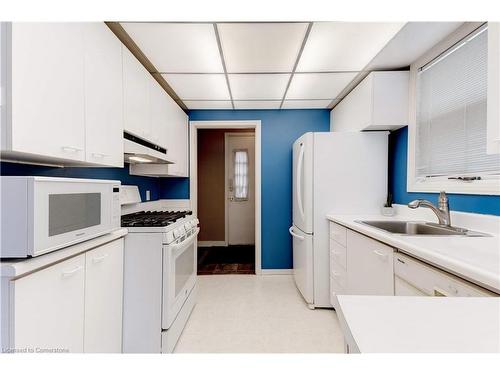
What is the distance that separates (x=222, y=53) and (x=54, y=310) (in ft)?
6.11

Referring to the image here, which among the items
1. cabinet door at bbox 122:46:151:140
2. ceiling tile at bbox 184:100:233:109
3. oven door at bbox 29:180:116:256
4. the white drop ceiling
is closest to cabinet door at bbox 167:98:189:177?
ceiling tile at bbox 184:100:233:109

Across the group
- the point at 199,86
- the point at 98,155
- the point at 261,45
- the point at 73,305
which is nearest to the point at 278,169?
the point at 199,86

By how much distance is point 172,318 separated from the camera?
1.74 metres

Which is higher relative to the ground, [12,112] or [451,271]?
[12,112]

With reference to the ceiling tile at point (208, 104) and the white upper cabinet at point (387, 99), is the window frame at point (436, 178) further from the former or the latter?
the ceiling tile at point (208, 104)

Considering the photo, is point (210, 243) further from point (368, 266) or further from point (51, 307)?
point (51, 307)

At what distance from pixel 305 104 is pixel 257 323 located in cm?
252

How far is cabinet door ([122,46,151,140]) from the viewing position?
1705 millimetres

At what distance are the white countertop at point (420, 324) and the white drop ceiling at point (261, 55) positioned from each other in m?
1.62

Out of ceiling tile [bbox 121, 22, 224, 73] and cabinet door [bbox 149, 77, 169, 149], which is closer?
ceiling tile [bbox 121, 22, 224, 73]

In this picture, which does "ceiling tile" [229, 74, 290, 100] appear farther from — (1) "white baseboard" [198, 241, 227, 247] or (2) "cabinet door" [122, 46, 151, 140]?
(1) "white baseboard" [198, 241, 227, 247]

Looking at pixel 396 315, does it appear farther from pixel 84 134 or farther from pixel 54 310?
pixel 84 134

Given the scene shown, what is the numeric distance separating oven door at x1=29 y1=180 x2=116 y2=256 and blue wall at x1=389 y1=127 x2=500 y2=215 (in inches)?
87.9
